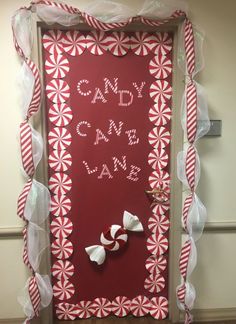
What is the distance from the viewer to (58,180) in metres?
2.02

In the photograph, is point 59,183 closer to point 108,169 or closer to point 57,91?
point 108,169

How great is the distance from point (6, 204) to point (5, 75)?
0.78 metres

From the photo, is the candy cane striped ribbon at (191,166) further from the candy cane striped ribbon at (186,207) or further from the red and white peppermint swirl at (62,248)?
the red and white peppermint swirl at (62,248)

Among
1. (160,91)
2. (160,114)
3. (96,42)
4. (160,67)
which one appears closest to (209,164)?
(160,114)

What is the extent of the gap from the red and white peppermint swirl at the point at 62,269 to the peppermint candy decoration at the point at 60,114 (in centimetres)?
92

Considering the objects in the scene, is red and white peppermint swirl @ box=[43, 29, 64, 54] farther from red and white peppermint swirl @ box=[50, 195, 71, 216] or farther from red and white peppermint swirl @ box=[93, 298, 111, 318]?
red and white peppermint swirl @ box=[93, 298, 111, 318]

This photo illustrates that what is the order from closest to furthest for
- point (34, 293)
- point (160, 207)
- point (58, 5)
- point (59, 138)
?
point (58, 5)
point (34, 293)
point (59, 138)
point (160, 207)

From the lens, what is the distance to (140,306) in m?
2.19

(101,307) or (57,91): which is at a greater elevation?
(57,91)

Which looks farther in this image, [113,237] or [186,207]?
[113,237]

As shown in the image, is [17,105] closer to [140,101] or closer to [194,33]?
[140,101]

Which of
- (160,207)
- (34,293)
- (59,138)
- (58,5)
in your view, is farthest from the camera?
(160,207)

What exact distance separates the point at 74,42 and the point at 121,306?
5.84 ft

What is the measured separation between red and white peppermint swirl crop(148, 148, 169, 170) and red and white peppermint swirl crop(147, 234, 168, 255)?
47cm
